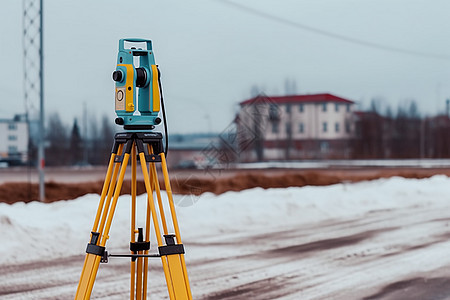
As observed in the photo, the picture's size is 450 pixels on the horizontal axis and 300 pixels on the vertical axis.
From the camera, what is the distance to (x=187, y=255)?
8.69 m

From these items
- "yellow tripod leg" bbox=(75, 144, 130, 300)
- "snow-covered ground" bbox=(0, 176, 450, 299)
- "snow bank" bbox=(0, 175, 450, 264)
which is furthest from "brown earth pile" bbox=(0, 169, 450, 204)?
"yellow tripod leg" bbox=(75, 144, 130, 300)

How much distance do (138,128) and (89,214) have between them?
23.6 ft

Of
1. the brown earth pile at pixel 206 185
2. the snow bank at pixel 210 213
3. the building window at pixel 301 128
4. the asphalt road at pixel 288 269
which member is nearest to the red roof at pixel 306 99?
the building window at pixel 301 128

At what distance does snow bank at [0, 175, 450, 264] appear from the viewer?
898 centimetres

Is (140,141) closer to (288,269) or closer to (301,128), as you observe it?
(288,269)

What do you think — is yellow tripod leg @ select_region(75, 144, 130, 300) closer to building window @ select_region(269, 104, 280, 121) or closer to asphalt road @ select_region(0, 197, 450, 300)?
→ asphalt road @ select_region(0, 197, 450, 300)

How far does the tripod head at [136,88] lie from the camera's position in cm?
396

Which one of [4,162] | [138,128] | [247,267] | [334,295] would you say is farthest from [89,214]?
[4,162]

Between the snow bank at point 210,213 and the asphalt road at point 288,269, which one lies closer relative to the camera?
the asphalt road at point 288,269

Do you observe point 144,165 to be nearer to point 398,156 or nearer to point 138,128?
point 138,128

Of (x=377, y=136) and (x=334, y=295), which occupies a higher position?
(x=377, y=136)

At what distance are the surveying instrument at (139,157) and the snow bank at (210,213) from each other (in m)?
1.71

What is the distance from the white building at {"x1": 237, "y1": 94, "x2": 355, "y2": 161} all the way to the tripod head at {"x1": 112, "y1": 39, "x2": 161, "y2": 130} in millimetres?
13080

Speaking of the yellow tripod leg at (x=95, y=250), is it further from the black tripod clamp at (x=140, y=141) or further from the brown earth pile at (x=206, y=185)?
the brown earth pile at (x=206, y=185)
